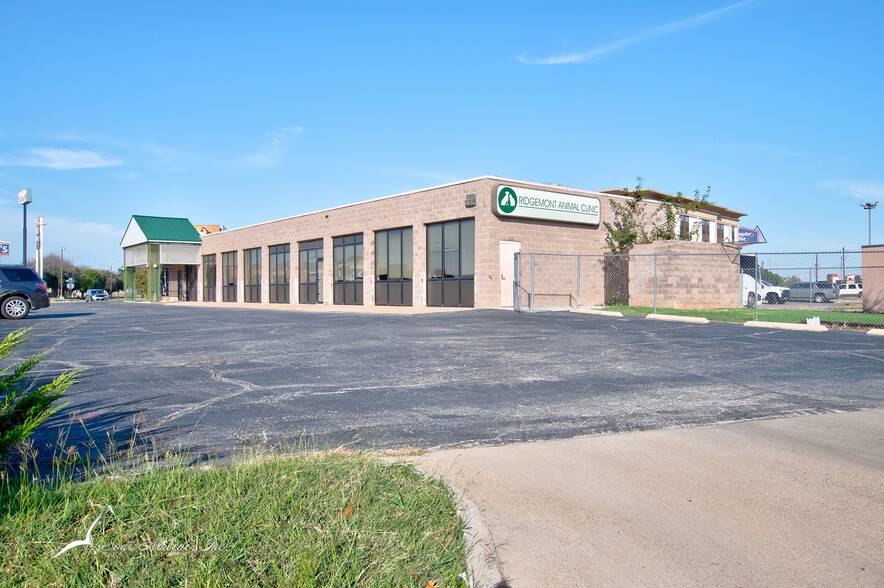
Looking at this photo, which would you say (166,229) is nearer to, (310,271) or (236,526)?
(310,271)

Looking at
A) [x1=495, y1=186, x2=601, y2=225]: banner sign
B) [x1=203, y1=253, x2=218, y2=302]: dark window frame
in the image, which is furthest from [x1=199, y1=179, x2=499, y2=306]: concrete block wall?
[x1=203, y1=253, x2=218, y2=302]: dark window frame

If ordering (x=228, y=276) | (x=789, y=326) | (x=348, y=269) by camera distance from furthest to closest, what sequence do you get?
(x=228, y=276) < (x=348, y=269) < (x=789, y=326)

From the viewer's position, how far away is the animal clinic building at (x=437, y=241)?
2394cm

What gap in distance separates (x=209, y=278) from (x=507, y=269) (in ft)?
99.0

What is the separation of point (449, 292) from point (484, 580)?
73.2ft

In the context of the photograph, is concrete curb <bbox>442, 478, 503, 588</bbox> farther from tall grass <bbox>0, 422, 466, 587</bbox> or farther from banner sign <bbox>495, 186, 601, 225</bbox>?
banner sign <bbox>495, 186, 601, 225</bbox>

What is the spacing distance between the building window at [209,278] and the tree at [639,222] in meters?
30.5

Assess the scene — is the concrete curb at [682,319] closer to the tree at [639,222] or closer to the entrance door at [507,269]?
the entrance door at [507,269]

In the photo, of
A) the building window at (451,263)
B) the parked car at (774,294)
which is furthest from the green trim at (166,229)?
the parked car at (774,294)

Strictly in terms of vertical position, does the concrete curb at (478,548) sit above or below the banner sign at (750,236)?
below

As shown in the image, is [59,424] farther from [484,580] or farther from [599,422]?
[599,422]

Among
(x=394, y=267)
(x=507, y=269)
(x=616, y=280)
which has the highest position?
(x=394, y=267)

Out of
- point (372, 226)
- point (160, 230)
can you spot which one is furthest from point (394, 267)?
point (160, 230)

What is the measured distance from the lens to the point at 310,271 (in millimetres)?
34594
